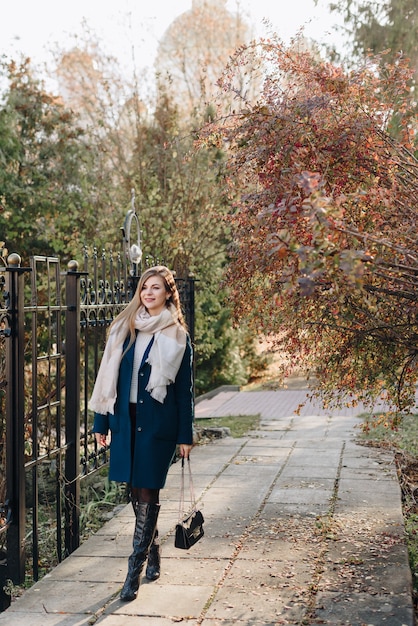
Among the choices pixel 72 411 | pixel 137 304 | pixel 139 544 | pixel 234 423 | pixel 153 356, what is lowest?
pixel 234 423

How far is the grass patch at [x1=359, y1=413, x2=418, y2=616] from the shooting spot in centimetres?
A: 525

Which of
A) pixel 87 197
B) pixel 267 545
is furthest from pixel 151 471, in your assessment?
pixel 87 197

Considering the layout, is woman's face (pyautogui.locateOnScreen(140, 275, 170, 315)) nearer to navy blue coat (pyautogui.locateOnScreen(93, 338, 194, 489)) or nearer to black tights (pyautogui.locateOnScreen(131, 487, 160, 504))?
navy blue coat (pyautogui.locateOnScreen(93, 338, 194, 489))

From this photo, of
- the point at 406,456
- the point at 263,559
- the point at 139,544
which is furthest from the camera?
the point at 406,456

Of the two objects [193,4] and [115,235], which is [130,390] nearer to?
[115,235]

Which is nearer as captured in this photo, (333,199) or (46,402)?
(333,199)

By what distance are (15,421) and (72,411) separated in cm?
89

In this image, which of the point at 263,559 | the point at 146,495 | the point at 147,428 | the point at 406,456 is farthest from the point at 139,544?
the point at 406,456

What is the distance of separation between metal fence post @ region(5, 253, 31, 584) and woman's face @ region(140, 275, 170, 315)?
70 cm

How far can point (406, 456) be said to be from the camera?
8.08 metres

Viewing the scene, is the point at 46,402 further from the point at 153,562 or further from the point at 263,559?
the point at 263,559

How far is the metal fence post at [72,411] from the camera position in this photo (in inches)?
207

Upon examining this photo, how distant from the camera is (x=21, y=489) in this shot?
448 cm

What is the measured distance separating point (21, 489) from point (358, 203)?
8.26ft
